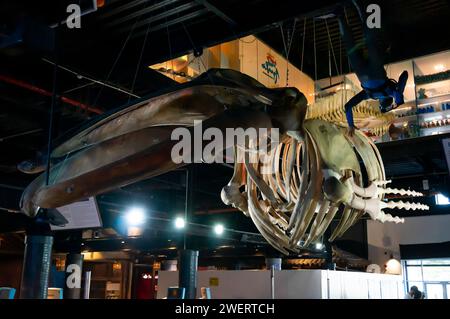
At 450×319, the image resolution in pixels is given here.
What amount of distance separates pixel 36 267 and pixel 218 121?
3.92m

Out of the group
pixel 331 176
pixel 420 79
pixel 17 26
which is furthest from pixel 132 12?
pixel 420 79

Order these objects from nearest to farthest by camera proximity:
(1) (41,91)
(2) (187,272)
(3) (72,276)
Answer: (1) (41,91) < (2) (187,272) < (3) (72,276)

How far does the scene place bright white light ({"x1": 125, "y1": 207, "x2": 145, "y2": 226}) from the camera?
7539mm

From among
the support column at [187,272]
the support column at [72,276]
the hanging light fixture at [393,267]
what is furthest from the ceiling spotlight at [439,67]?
the support column at [72,276]

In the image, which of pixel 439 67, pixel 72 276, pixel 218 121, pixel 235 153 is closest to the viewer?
pixel 218 121

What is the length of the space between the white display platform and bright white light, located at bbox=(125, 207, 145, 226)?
270 centimetres

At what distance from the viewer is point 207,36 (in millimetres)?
3717

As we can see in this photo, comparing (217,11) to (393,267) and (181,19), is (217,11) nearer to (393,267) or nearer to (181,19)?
(181,19)

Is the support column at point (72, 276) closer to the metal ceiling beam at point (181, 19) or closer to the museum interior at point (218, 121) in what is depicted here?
the museum interior at point (218, 121)

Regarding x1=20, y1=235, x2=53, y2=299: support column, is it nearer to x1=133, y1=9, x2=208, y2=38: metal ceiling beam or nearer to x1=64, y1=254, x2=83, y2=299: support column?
x1=133, y1=9, x2=208, y2=38: metal ceiling beam

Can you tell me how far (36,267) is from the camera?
16.9 ft

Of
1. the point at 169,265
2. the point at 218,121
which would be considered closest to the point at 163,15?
the point at 218,121

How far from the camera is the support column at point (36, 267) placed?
16.7 ft
